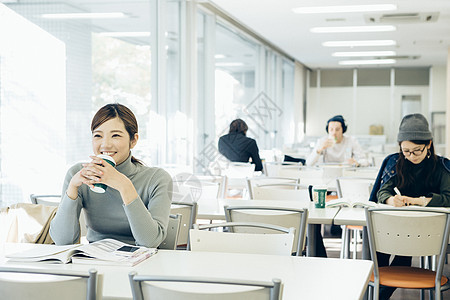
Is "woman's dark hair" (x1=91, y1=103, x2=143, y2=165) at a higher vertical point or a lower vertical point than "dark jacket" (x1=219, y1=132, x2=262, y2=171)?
higher

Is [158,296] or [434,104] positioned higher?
[434,104]

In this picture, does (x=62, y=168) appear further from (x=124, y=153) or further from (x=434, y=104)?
(x=434, y=104)

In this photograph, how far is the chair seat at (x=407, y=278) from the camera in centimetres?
271

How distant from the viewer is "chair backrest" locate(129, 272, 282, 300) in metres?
1.34

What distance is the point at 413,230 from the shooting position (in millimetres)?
2639

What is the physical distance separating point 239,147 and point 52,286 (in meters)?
5.11

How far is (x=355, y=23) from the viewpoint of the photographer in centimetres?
860

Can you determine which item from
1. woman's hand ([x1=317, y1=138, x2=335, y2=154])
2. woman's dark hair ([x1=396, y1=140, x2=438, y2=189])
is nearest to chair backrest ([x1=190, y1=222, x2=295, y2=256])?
woman's dark hair ([x1=396, y1=140, x2=438, y2=189])

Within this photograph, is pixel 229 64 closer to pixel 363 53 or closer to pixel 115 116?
pixel 363 53

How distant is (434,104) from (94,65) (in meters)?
12.4

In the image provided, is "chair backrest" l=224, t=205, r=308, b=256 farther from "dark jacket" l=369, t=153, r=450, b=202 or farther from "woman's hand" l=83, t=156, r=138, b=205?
"woman's hand" l=83, t=156, r=138, b=205

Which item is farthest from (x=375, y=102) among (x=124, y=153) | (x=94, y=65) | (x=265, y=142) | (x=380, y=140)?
(x=124, y=153)

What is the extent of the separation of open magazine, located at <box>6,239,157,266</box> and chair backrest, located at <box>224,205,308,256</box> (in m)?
A: 0.92

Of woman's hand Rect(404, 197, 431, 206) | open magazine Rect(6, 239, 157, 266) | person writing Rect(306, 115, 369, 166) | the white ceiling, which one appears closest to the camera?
open magazine Rect(6, 239, 157, 266)
